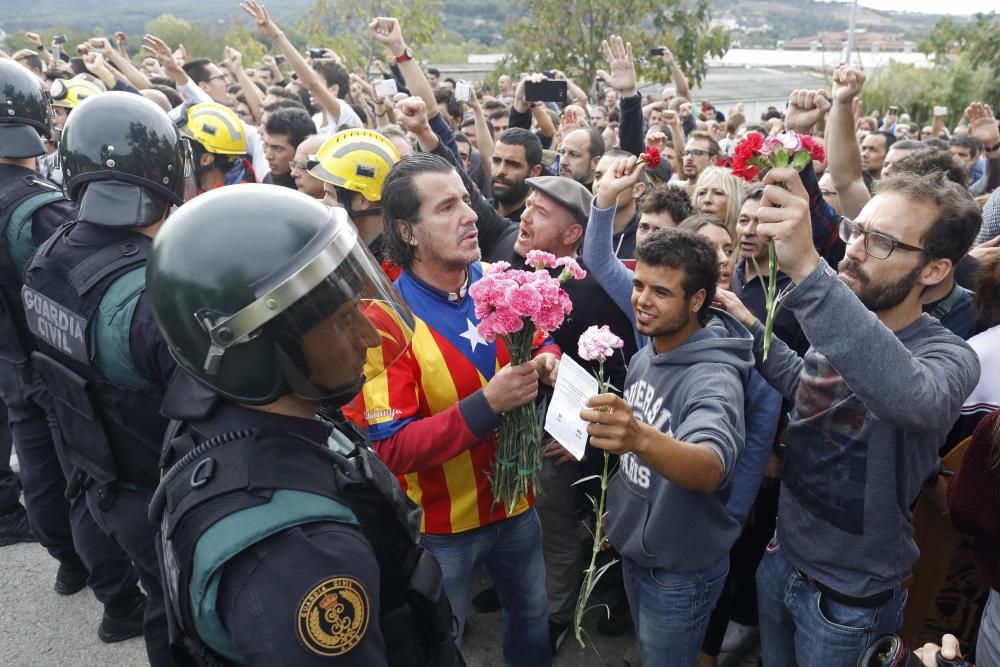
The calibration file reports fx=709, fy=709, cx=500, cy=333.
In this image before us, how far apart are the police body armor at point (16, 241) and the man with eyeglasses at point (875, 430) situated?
11.7 ft

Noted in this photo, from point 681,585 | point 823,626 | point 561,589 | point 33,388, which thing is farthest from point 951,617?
point 33,388

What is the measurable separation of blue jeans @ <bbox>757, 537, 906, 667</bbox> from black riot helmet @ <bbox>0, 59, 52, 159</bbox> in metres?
4.23

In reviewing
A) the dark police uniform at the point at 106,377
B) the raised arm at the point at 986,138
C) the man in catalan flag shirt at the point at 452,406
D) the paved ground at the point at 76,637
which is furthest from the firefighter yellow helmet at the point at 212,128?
the raised arm at the point at 986,138

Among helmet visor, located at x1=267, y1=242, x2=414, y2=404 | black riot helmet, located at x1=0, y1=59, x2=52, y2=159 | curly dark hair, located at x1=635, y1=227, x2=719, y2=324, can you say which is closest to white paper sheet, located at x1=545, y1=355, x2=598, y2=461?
curly dark hair, located at x1=635, y1=227, x2=719, y2=324

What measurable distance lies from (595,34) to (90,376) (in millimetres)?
22296

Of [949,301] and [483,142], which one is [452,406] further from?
[483,142]

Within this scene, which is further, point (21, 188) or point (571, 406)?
point (21, 188)

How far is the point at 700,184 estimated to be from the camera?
469cm

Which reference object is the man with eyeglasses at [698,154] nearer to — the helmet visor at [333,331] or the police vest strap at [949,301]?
the police vest strap at [949,301]

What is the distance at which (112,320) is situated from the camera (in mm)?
2660

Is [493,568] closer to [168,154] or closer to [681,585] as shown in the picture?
[681,585]

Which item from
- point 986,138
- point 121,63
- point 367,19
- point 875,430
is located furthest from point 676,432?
point 367,19

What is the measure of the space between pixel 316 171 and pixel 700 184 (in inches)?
96.9

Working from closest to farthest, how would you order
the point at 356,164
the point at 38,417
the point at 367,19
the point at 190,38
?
the point at 38,417 → the point at 356,164 → the point at 367,19 → the point at 190,38
